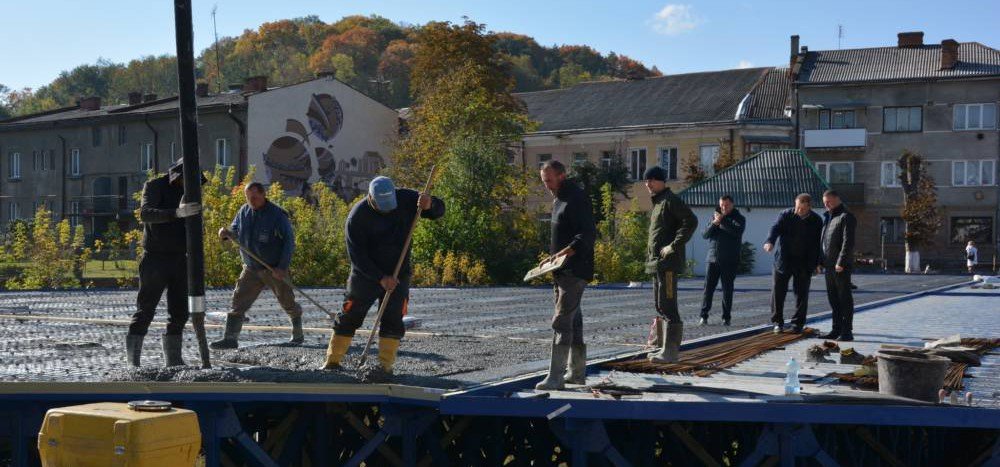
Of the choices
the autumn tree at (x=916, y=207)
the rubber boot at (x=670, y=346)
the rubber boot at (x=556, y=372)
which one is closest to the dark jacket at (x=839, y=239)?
the rubber boot at (x=670, y=346)

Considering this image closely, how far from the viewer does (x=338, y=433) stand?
9188 millimetres

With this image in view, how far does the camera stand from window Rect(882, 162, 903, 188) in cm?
6194

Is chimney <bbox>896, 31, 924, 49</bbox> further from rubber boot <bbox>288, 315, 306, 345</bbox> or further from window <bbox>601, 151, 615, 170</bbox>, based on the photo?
rubber boot <bbox>288, 315, 306, 345</bbox>

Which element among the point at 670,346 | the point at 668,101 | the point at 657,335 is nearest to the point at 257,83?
the point at 668,101

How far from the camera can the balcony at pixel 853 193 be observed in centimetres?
6212

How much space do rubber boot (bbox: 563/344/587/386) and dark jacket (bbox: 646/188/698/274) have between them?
224 cm

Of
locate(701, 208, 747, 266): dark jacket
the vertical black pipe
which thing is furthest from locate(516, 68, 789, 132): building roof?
the vertical black pipe

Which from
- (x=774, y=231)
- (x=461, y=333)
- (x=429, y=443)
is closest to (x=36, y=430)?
(x=429, y=443)

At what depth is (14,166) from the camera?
225 feet

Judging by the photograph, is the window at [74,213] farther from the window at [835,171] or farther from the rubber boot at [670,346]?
the rubber boot at [670,346]

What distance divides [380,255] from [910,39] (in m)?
61.9

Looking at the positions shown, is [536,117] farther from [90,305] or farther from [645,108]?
[90,305]

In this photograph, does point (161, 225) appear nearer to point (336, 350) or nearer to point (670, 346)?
point (336, 350)

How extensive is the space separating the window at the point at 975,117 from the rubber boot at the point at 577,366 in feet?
187
